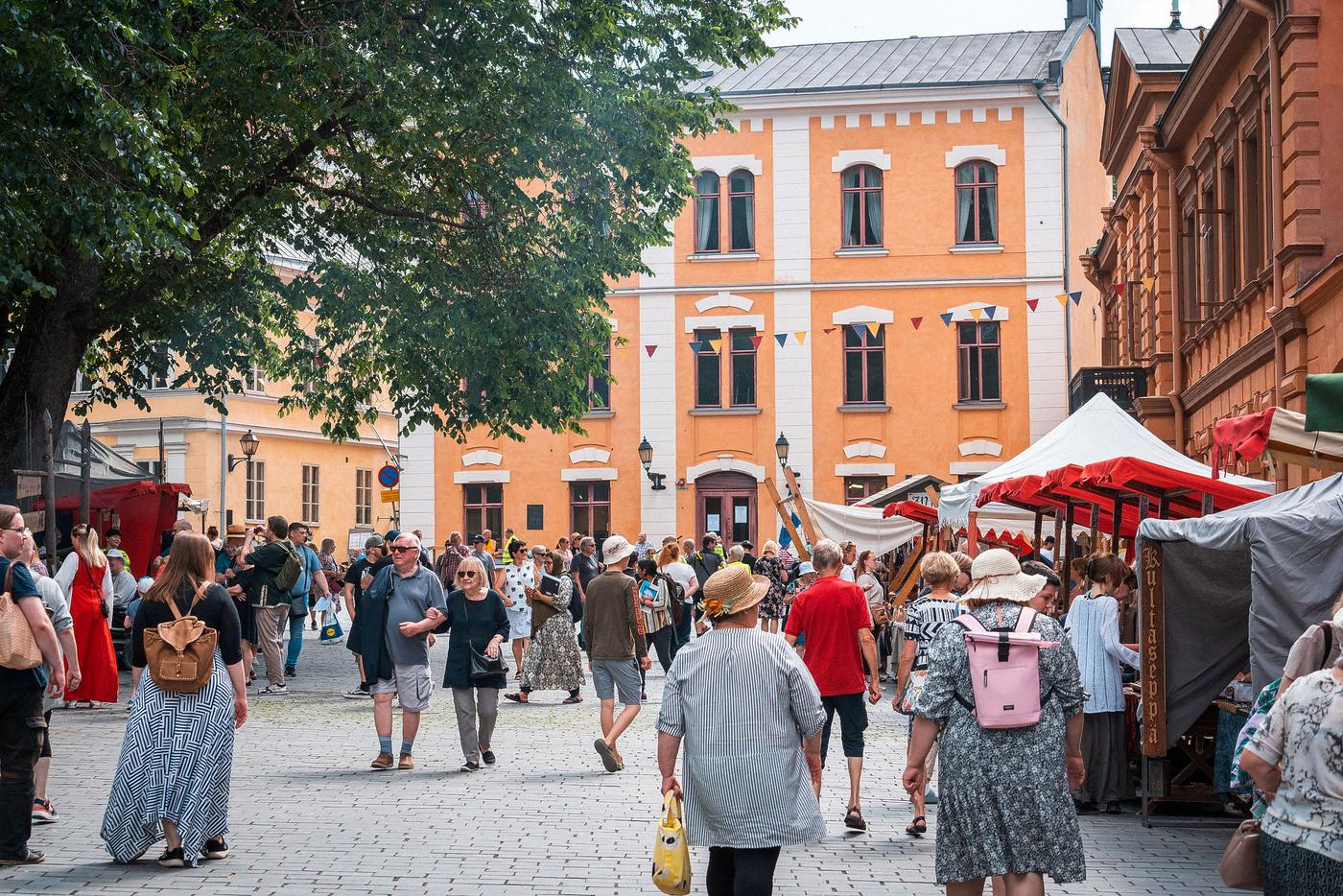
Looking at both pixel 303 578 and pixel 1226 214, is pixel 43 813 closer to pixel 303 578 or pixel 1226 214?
pixel 303 578

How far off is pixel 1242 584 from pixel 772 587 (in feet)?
43.2

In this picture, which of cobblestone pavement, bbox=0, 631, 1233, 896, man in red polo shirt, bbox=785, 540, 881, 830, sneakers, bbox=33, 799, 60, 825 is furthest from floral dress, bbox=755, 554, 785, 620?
sneakers, bbox=33, 799, 60, 825

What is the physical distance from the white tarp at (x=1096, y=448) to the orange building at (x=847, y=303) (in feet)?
75.6

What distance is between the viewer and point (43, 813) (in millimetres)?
10359

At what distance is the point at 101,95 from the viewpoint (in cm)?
1319

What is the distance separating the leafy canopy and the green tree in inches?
1.4

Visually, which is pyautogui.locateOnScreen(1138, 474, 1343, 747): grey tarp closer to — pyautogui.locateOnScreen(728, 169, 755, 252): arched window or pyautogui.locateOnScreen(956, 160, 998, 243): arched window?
pyautogui.locateOnScreen(956, 160, 998, 243): arched window

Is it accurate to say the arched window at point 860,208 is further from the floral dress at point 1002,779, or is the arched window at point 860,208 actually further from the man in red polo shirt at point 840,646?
the floral dress at point 1002,779

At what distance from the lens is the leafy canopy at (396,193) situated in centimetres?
1698

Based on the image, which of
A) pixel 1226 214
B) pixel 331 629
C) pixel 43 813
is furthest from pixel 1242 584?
pixel 331 629

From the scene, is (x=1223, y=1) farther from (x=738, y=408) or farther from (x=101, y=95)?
(x=738, y=408)

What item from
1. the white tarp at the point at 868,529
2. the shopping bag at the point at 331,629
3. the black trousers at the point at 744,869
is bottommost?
the shopping bag at the point at 331,629

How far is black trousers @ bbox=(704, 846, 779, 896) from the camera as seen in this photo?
658cm

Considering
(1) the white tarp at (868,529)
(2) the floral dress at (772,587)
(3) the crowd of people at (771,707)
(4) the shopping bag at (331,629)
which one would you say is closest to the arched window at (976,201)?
(2) the floral dress at (772,587)
